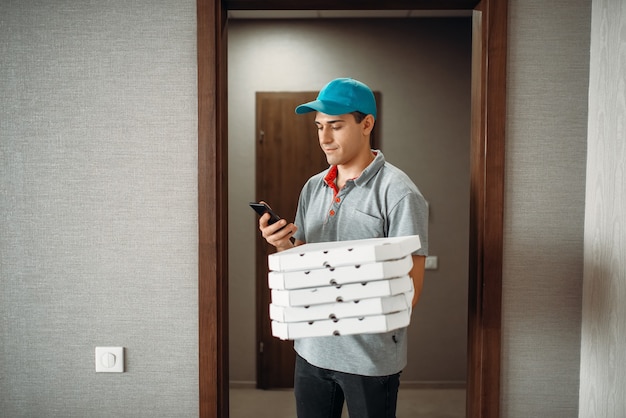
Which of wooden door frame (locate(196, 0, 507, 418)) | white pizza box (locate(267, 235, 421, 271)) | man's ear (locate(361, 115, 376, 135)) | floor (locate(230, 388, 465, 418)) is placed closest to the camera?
white pizza box (locate(267, 235, 421, 271))

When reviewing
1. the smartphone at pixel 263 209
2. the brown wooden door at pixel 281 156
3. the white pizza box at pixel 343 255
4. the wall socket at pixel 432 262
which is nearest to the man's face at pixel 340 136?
the smartphone at pixel 263 209

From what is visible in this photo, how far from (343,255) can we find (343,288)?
3.6 inches

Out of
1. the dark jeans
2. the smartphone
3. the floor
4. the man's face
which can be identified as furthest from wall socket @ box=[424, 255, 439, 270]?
the smartphone

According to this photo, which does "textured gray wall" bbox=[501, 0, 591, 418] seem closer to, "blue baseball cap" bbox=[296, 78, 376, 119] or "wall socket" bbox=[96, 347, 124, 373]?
"blue baseball cap" bbox=[296, 78, 376, 119]

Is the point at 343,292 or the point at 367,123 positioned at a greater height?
the point at 367,123

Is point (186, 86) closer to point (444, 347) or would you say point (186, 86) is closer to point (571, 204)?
point (571, 204)

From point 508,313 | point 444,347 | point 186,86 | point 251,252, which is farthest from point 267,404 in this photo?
point 186,86

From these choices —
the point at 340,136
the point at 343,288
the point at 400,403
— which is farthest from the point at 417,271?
the point at 400,403

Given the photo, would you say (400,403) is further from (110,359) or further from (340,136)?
(340,136)

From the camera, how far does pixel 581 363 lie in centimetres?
176

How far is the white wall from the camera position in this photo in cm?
333

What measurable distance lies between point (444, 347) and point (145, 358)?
2.31 m

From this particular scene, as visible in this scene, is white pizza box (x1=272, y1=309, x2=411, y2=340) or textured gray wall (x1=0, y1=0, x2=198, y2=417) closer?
white pizza box (x1=272, y1=309, x2=411, y2=340)

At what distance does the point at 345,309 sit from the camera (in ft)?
4.23
